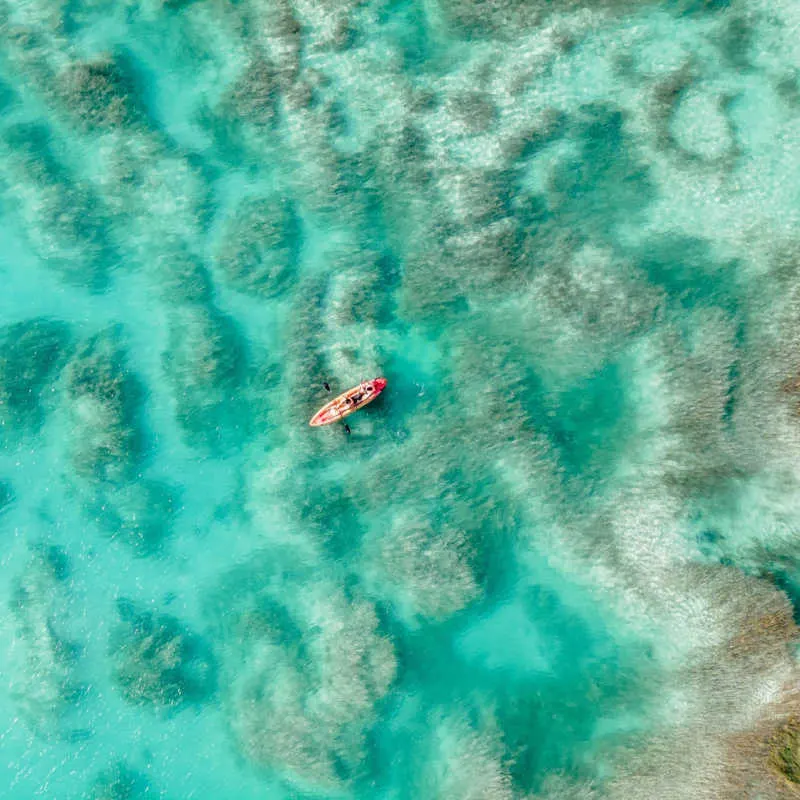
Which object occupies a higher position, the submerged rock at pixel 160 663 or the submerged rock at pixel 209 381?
the submerged rock at pixel 209 381

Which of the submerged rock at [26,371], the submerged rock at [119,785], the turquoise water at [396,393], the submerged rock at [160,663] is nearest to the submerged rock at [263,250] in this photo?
the turquoise water at [396,393]

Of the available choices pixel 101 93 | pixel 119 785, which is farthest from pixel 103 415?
pixel 119 785

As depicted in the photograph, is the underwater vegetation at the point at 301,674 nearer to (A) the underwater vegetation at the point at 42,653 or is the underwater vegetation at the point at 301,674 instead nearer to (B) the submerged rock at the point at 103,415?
(A) the underwater vegetation at the point at 42,653

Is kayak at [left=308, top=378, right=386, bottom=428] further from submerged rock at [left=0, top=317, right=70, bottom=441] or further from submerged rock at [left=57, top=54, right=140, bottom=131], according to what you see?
submerged rock at [left=57, top=54, right=140, bottom=131]

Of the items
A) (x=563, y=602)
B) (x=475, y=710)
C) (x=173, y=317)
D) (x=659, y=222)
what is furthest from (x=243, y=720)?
(x=659, y=222)

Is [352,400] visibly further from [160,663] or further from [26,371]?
[26,371]

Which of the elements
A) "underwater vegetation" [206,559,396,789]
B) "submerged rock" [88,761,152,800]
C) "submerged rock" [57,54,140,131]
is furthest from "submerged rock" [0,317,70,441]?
"submerged rock" [88,761,152,800]
